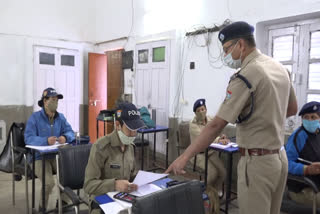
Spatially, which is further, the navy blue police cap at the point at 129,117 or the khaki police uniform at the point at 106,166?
the navy blue police cap at the point at 129,117

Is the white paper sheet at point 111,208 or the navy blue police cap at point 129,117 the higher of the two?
the navy blue police cap at point 129,117

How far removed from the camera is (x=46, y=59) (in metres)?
5.97

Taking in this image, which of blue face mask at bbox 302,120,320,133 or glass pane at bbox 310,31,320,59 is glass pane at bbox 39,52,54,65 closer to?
glass pane at bbox 310,31,320,59

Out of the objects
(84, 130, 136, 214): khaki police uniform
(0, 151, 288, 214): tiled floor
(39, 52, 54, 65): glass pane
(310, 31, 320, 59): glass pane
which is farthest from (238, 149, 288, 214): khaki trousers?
(39, 52, 54, 65): glass pane

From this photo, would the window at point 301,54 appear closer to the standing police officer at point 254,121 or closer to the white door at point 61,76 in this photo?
the standing police officer at point 254,121

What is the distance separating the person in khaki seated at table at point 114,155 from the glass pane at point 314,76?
2.35 meters

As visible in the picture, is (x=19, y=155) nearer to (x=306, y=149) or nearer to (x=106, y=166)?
(x=106, y=166)

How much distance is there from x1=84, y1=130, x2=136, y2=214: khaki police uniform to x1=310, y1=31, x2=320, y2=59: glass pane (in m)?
2.47

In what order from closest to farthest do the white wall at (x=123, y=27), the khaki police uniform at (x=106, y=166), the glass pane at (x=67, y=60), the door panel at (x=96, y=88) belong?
the khaki police uniform at (x=106, y=166) → the white wall at (x=123, y=27) → the glass pane at (x=67, y=60) → the door panel at (x=96, y=88)

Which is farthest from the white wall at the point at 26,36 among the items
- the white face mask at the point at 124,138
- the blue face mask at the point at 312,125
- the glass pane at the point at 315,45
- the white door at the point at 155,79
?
the blue face mask at the point at 312,125

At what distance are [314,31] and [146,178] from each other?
8.84ft

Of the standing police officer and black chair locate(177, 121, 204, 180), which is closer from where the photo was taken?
the standing police officer

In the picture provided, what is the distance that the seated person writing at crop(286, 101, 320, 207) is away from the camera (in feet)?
8.49

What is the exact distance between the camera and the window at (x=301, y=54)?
324cm
